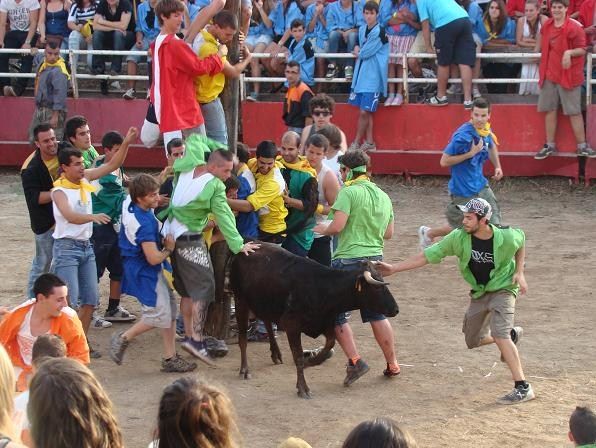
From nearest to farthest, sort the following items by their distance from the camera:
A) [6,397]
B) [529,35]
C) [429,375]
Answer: [6,397] < [429,375] < [529,35]

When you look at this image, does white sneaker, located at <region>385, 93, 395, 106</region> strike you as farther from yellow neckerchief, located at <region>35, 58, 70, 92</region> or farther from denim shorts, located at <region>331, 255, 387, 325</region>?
denim shorts, located at <region>331, 255, 387, 325</region>

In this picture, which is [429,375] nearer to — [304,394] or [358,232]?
[304,394]

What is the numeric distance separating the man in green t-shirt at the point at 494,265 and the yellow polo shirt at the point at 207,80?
9.14 ft

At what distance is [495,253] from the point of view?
889cm

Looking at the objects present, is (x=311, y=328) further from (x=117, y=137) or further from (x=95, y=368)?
(x=117, y=137)

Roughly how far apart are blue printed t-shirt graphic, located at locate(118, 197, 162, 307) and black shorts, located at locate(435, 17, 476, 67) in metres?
8.40

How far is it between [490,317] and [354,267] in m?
1.20

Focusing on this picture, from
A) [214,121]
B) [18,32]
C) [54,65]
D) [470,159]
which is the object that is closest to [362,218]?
[214,121]

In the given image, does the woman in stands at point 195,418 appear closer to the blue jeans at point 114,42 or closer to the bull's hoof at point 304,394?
the bull's hoof at point 304,394

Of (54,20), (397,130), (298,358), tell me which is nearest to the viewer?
(298,358)

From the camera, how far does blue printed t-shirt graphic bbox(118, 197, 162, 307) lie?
31.2 ft

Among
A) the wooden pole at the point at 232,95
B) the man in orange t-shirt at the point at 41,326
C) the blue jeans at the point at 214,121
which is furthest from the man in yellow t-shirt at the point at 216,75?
the man in orange t-shirt at the point at 41,326

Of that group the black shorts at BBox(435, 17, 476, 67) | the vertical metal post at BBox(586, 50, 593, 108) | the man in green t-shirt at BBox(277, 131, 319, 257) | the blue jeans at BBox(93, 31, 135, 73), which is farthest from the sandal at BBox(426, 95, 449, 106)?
the man in green t-shirt at BBox(277, 131, 319, 257)

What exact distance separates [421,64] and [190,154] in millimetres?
8840
